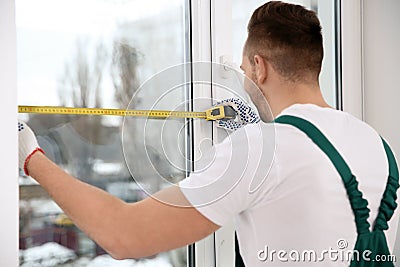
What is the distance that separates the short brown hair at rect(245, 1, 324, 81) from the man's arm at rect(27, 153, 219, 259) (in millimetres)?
366

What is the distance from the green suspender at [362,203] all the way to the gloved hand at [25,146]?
0.50 m

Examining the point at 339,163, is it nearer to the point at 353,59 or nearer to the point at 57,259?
the point at 57,259

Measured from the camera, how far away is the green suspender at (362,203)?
1.17 metres

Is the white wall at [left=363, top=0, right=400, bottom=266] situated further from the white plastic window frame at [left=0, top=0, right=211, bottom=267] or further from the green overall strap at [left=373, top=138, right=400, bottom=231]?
the white plastic window frame at [left=0, top=0, right=211, bottom=267]

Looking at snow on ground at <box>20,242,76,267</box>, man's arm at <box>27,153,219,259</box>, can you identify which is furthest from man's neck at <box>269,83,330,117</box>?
snow on ground at <box>20,242,76,267</box>

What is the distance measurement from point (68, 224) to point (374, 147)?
2.55 ft

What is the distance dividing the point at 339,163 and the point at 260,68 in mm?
281

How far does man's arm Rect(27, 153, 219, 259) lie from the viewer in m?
1.14

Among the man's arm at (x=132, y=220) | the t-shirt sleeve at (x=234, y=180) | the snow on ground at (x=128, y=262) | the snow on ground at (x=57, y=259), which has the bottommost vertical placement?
the snow on ground at (x=128, y=262)

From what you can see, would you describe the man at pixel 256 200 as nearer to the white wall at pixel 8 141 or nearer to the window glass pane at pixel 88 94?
the white wall at pixel 8 141

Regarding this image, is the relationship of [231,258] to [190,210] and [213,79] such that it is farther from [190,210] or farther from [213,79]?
[190,210]

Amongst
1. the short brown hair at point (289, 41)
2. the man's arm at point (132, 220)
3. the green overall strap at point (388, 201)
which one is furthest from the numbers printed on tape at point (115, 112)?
the green overall strap at point (388, 201)

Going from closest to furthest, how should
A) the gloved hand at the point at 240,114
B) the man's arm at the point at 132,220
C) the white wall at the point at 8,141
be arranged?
the white wall at the point at 8,141 < the man's arm at the point at 132,220 < the gloved hand at the point at 240,114

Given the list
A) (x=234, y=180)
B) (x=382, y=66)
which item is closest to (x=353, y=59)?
(x=382, y=66)
